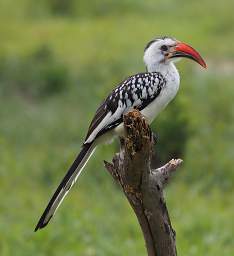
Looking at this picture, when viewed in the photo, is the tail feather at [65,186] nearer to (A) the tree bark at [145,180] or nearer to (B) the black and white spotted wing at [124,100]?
(B) the black and white spotted wing at [124,100]

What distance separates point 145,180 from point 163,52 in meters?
1.05

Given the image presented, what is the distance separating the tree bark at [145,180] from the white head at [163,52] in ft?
2.76

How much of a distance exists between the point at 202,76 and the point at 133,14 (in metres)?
4.48

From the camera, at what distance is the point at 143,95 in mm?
4039

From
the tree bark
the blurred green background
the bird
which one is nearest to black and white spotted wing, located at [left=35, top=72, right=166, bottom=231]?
the bird

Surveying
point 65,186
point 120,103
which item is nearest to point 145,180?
point 65,186

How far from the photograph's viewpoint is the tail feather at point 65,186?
3.58 m

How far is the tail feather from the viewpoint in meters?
3.58

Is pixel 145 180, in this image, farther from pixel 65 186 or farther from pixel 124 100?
pixel 124 100

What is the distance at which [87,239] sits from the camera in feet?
19.2

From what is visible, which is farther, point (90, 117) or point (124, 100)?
point (90, 117)

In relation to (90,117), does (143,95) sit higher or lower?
lower

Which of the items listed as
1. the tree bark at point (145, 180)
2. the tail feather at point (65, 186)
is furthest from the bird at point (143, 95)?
the tree bark at point (145, 180)

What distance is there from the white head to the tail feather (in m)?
0.52
